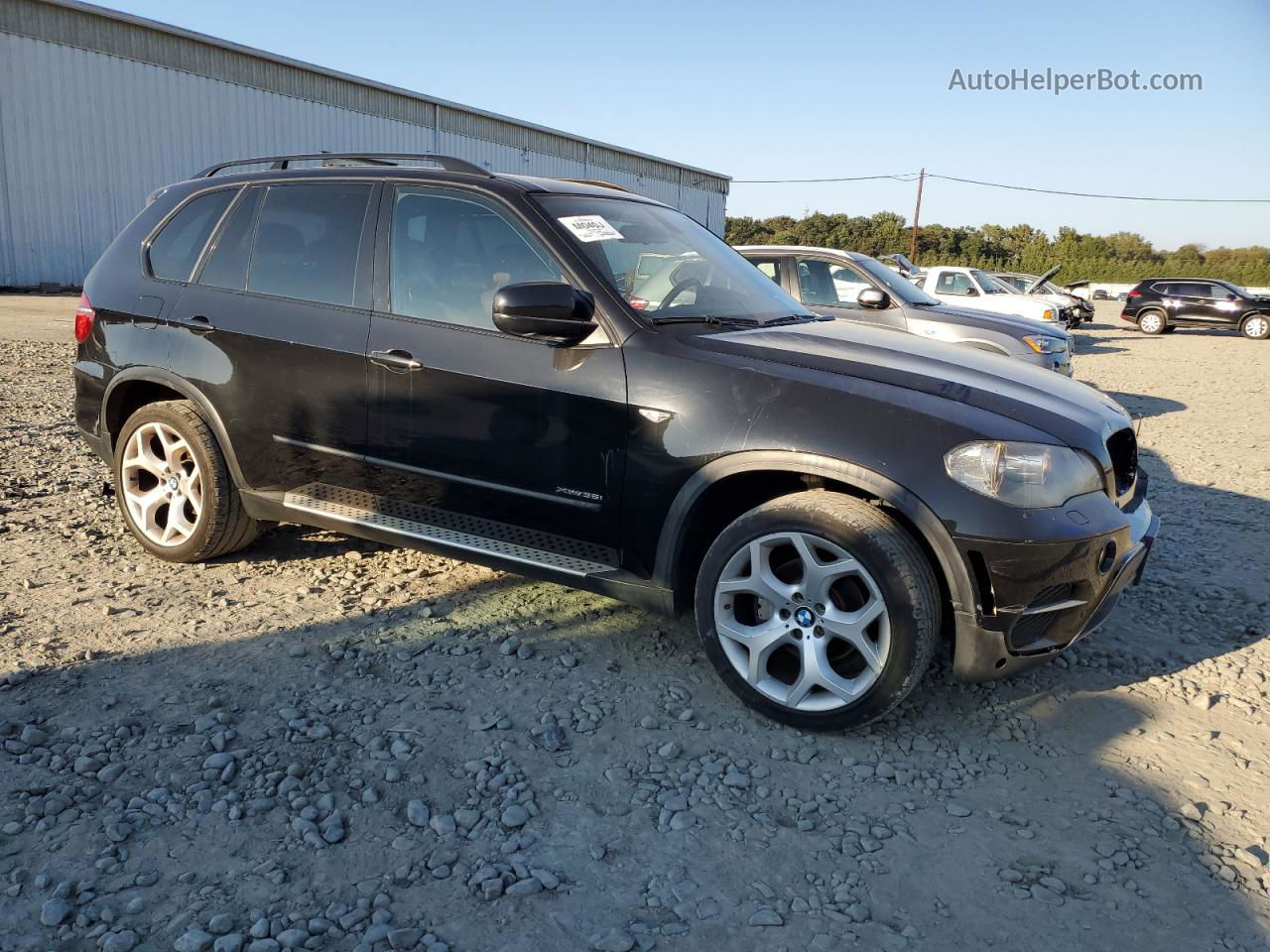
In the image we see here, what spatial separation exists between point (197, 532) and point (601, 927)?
293 cm

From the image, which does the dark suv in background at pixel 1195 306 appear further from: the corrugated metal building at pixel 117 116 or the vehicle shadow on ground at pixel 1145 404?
the corrugated metal building at pixel 117 116

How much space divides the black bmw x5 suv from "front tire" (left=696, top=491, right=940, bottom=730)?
0.04 ft

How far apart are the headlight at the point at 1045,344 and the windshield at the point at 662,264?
5919mm

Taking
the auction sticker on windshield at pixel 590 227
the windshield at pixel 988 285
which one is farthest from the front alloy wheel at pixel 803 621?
the windshield at pixel 988 285

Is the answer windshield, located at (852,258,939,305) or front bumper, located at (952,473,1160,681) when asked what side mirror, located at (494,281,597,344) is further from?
windshield, located at (852,258,939,305)

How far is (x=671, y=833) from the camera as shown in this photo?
8.55ft

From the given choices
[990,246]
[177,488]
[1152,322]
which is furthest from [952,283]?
[990,246]

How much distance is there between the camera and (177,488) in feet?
14.3

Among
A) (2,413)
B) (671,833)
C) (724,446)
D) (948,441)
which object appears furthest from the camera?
(2,413)

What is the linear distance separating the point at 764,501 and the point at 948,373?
0.81 m

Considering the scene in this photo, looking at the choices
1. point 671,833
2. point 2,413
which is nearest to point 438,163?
point 671,833

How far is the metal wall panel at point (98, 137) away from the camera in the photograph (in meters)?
19.9

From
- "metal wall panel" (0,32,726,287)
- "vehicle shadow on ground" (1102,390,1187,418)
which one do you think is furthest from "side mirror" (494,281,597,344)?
"metal wall panel" (0,32,726,287)

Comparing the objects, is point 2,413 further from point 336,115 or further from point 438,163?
point 336,115
